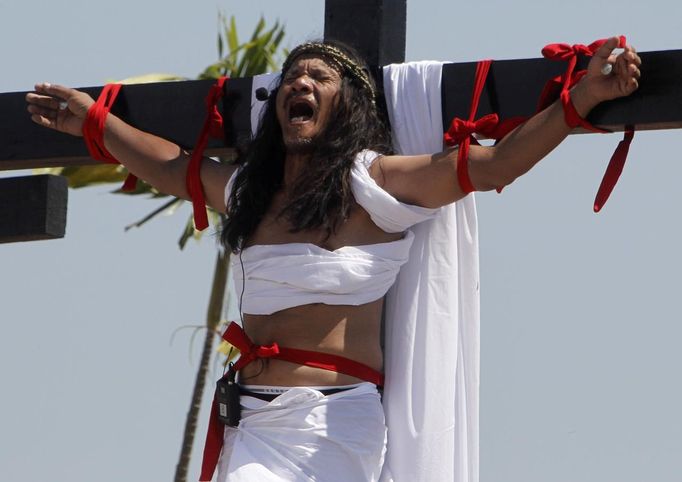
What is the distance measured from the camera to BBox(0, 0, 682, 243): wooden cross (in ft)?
17.1

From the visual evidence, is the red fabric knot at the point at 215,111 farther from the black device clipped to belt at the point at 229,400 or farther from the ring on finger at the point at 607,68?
the ring on finger at the point at 607,68

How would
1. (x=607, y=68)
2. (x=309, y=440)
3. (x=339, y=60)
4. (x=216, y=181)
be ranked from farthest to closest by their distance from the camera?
(x=216, y=181), (x=339, y=60), (x=309, y=440), (x=607, y=68)

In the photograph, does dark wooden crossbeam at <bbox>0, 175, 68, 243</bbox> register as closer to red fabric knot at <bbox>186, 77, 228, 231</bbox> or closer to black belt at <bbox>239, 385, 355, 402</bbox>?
red fabric knot at <bbox>186, 77, 228, 231</bbox>

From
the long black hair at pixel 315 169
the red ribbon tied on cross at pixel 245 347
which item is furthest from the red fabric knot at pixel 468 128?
the red ribbon tied on cross at pixel 245 347

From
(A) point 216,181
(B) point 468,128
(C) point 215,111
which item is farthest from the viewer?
(C) point 215,111

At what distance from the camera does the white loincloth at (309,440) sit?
207 inches

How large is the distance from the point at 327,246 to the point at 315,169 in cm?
24

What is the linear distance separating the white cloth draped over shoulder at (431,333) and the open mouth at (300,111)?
25 centimetres

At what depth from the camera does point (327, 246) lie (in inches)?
212

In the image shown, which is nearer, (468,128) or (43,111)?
(468,128)

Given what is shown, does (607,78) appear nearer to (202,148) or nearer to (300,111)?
(300,111)

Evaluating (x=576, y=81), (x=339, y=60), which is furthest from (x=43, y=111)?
(x=576, y=81)

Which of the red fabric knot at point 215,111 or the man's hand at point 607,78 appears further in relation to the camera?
the red fabric knot at point 215,111

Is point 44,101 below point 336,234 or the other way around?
the other way around
